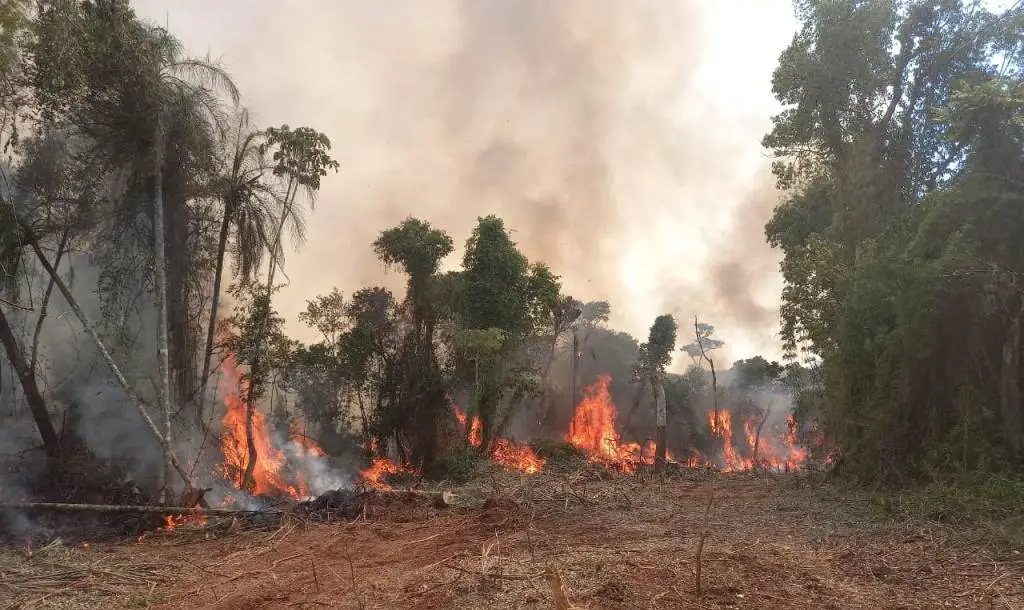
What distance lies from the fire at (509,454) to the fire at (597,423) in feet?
36.4

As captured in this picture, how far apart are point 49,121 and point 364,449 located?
16431mm

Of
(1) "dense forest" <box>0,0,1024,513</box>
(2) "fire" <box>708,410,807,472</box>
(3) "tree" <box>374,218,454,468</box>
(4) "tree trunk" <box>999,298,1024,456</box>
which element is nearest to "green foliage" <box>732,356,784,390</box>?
(2) "fire" <box>708,410,807,472</box>

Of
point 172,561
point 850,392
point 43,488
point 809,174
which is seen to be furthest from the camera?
point 809,174

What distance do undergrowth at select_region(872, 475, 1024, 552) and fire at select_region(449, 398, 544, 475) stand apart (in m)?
14.4

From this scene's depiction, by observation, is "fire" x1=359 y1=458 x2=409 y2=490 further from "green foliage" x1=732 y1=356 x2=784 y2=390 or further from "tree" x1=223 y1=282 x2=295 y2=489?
"green foliage" x1=732 y1=356 x2=784 y2=390

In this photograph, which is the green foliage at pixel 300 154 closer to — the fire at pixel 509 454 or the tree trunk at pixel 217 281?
the tree trunk at pixel 217 281

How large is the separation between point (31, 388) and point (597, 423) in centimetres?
3337

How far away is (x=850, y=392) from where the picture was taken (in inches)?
590

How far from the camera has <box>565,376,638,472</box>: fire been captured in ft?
124

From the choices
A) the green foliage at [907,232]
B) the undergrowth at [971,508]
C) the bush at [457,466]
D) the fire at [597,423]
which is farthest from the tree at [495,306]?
the undergrowth at [971,508]

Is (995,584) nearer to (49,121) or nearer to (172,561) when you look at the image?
(172,561)

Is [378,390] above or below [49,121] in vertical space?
below

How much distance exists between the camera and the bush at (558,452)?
27.5 metres

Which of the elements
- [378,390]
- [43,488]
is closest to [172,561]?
[43,488]
